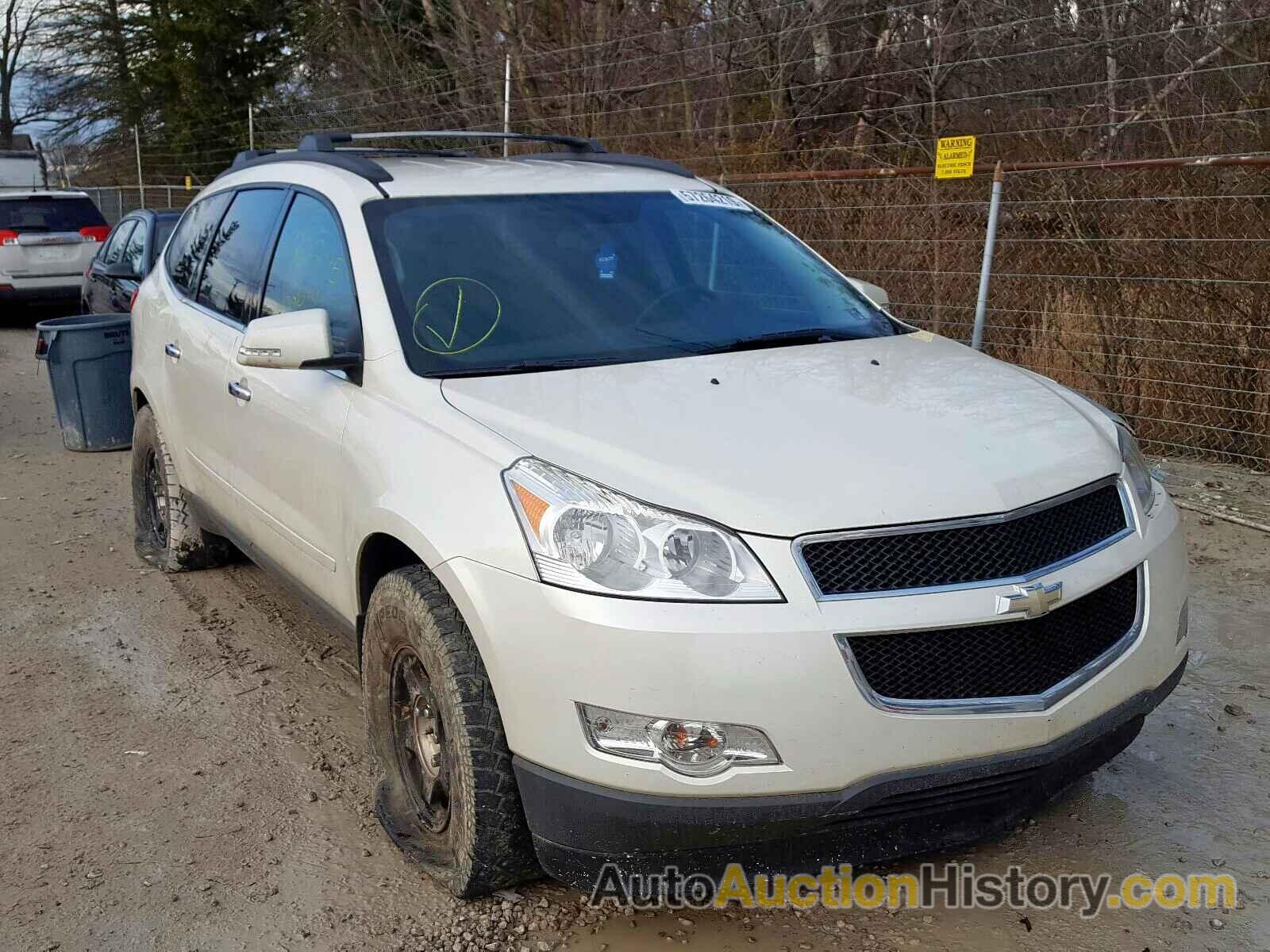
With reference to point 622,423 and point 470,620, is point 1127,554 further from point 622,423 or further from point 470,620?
point 470,620

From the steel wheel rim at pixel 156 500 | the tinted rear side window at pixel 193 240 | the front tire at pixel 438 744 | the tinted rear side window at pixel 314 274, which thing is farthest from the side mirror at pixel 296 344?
the steel wheel rim at pixel 156 500

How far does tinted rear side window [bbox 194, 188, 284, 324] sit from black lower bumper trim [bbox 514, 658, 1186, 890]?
2464mm

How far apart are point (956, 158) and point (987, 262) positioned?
0.67 metres

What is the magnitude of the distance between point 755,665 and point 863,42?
11.5 meters

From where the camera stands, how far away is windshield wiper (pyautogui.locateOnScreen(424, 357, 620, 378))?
3330mm

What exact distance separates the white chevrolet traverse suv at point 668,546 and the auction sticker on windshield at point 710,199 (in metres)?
0.31

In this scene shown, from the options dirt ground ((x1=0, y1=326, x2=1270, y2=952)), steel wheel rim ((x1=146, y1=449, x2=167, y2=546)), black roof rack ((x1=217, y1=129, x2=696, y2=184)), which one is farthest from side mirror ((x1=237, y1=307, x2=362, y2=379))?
steel wheel rim ((x1=146, y1=449, x2=167, y2=546))

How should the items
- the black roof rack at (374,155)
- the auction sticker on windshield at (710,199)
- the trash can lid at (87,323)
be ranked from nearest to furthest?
the black roof rack at (374,155)
the auction sticker on windshield at (710,199)
the trash can lid at (87,323)

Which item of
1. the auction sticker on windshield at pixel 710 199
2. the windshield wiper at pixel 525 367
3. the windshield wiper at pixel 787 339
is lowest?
the windshield wiper at pixel 787 339

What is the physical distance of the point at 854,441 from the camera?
9.41 feet

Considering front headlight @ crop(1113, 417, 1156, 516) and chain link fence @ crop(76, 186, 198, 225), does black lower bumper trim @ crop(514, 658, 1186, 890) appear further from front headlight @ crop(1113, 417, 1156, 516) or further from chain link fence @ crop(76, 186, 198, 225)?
chain link fence @ crop(76, 186, 198, 225)

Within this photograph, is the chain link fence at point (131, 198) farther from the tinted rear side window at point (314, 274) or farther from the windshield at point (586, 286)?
the windshield at point (586, 286)

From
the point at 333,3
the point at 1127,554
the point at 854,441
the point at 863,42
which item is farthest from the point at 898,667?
the point at 333,3

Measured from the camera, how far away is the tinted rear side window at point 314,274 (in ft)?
12.0
